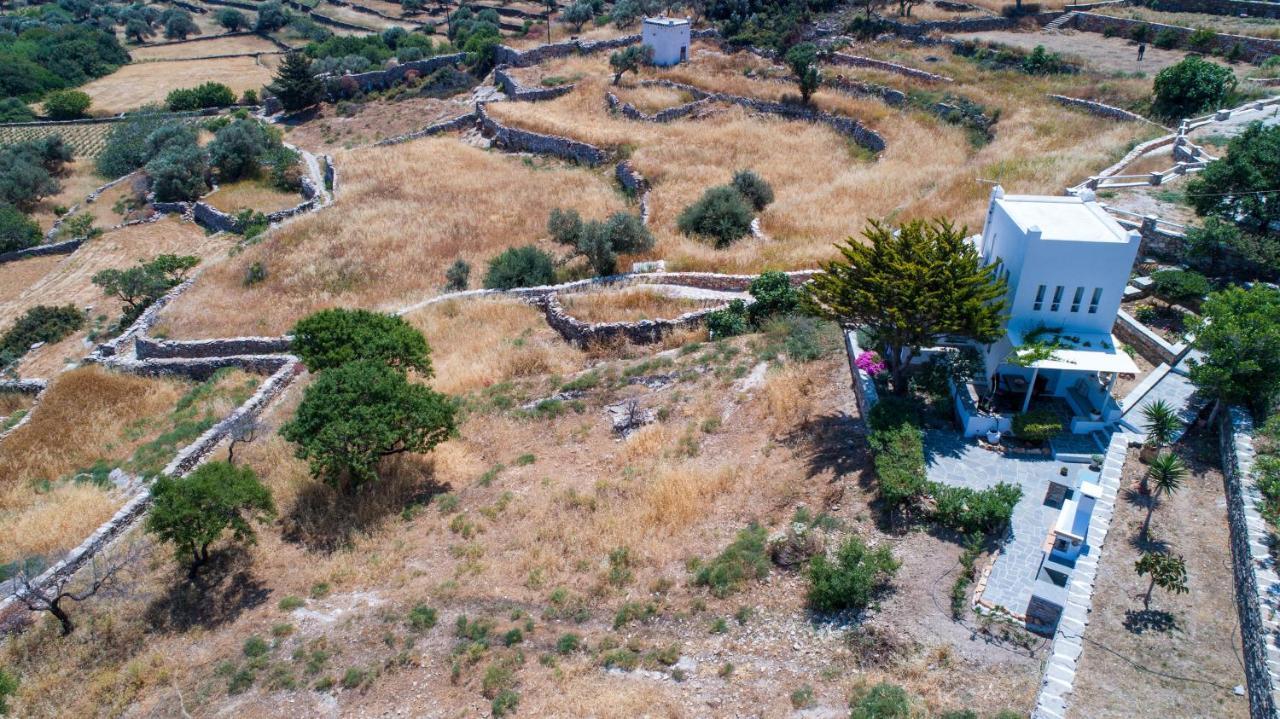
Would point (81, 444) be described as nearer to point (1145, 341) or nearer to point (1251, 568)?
point (1251, 568)

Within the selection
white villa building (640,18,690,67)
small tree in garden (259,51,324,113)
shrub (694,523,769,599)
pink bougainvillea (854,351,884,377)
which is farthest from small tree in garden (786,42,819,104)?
shrub (694,523,769,599)

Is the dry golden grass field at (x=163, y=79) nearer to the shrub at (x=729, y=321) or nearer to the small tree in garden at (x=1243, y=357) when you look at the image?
the shrub at (x=729, y=321)

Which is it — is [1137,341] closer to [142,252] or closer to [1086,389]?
[1086,389]

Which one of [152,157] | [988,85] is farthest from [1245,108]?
[152,157]

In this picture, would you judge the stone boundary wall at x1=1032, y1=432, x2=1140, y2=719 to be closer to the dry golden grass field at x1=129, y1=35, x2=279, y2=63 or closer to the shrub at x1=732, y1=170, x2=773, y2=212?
the shrub at x1=732, y1=170, x2=773, y2=212

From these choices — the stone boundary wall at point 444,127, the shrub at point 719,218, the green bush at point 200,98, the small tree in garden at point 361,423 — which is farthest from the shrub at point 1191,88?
the green bush at point 200,98

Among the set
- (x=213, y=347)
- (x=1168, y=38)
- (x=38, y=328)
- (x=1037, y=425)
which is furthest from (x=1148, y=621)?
(x=1168, y=38)
